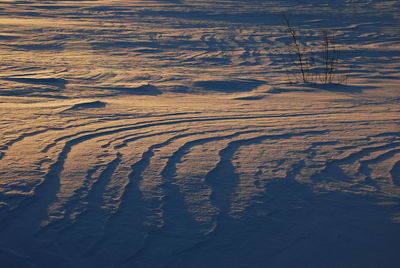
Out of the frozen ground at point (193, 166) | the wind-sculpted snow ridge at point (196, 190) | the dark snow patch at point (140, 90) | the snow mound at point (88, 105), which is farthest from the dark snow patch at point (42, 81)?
the wind-sculpted snow ridge at point (196, 190)

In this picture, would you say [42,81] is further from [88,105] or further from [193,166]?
[193,166]

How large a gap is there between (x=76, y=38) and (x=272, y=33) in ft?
14.4

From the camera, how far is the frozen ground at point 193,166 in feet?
6.07

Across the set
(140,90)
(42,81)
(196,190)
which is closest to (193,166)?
(196,190)

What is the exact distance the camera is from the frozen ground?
1.85 metres

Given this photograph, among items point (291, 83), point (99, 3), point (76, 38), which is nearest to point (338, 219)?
point (291, 83)

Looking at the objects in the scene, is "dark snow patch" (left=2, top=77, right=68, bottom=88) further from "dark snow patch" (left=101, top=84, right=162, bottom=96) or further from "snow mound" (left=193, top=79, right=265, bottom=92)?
"snow mound" (left=193, top=79, right=265, bottom=92)

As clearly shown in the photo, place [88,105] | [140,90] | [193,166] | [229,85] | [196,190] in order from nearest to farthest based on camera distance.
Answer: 1. [196,190]
2. [193,166]
3. [88,105]
4. [140,90]
5. [229,85]

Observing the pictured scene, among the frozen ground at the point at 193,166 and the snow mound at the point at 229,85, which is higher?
the snow mound at the point at 229,85

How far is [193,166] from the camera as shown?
258 centimetres

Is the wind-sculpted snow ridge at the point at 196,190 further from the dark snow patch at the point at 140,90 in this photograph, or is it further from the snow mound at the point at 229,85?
the snow mound at the point at 229,85

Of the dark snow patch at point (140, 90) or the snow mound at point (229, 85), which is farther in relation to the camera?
the snow mound at point (229, 85)

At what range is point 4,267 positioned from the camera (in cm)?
171

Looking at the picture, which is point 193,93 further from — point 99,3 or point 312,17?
point 99,3
